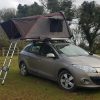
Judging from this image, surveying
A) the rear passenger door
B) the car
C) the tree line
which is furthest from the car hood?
the tree line

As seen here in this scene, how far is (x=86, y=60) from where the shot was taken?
10.9m

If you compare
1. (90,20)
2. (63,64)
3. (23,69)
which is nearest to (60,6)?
(90,20)

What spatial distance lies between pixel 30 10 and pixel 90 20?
1117cm

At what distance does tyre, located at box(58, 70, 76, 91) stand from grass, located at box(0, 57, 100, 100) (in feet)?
0.57

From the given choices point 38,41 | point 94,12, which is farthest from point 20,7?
point 38,41

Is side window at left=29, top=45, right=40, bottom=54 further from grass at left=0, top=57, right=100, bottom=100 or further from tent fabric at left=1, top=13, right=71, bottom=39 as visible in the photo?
grass at left=0, top=57, right=100, bottom=100

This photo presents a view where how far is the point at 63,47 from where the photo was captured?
39.7 ft

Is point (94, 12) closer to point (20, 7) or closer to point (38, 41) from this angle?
point (20, 7)

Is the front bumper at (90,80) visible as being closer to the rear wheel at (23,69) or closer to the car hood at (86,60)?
the car hood at (86,60)

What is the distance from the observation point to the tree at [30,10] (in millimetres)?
55469

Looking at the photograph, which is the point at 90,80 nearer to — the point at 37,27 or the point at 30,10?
the point at 37,27

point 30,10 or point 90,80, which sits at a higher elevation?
point 90,80

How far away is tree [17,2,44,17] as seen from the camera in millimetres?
55469

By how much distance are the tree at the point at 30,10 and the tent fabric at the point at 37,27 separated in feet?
138
